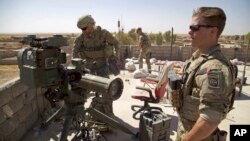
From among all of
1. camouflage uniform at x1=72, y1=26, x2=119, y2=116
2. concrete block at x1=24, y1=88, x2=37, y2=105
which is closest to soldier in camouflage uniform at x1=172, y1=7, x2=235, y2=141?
camouflage uniform at x1=72, y1=26, x2=119, y2=116

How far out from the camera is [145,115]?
13.3 ft

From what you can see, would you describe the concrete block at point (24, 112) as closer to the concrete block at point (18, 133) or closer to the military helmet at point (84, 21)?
the concrete block at point (18, 133)

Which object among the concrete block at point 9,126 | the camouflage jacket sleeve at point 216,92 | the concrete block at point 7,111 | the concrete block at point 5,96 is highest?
the camouflage jacket sleeve at point 216,92

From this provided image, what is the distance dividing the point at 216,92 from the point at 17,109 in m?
3.69

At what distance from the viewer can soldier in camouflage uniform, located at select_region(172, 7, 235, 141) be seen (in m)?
1.69

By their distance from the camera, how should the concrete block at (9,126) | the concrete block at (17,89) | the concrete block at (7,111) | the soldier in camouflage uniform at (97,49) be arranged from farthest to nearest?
the soldier in camouflage uniform at (97,49) < the concrete block at (17,89) < the concrete block at (7,111) < the concrete block at (9,126)

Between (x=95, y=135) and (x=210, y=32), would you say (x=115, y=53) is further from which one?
(x=210, y=32)

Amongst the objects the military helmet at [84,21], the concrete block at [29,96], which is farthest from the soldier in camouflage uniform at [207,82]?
the concrete block at [29,96]

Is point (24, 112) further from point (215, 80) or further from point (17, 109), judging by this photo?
point (215, 80)

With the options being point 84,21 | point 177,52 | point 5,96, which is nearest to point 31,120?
point 5,96

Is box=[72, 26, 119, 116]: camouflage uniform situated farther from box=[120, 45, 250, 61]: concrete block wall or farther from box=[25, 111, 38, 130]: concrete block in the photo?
box=[120, 45, 250, 61]: concrete block wall

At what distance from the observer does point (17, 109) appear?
168 inches

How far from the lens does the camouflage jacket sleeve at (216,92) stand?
168 cm

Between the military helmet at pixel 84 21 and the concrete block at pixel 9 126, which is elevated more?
the military helmet at pixel 84 21
